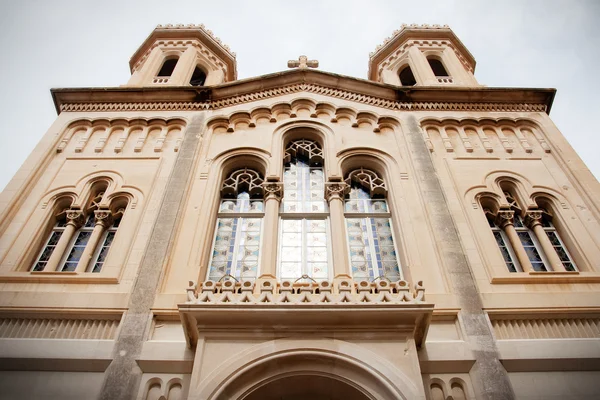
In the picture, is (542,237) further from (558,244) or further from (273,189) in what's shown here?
(273,189)

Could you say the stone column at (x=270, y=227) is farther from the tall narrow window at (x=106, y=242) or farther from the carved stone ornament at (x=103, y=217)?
the carved stone ornament at (x=103, y=217)

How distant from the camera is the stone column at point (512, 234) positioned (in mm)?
8641

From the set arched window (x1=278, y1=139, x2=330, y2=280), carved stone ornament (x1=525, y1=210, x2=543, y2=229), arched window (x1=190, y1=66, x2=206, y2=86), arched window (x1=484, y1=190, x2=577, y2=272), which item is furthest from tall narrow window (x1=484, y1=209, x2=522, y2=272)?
arched window (x1=190, y1=66, x2=206, y2=86)

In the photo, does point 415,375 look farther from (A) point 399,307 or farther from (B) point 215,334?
(B) point 215,334

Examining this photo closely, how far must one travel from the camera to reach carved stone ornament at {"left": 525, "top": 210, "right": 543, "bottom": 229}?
9.56 metres

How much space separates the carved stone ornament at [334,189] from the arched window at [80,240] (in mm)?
4260

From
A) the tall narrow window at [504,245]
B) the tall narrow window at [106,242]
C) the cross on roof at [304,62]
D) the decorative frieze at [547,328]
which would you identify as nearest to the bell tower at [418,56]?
the cross on roof at [304,62]

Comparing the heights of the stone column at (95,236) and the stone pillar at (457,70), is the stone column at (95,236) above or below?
below

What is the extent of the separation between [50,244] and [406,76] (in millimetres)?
13879

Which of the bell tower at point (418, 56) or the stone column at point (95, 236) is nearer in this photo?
the stone column at point (95, 236)

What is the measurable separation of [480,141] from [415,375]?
735 cm

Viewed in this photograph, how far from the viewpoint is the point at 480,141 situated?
11.9 meters

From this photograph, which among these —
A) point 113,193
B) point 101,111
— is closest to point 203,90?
point 101,111

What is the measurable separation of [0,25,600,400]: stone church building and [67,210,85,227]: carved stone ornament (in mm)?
44
